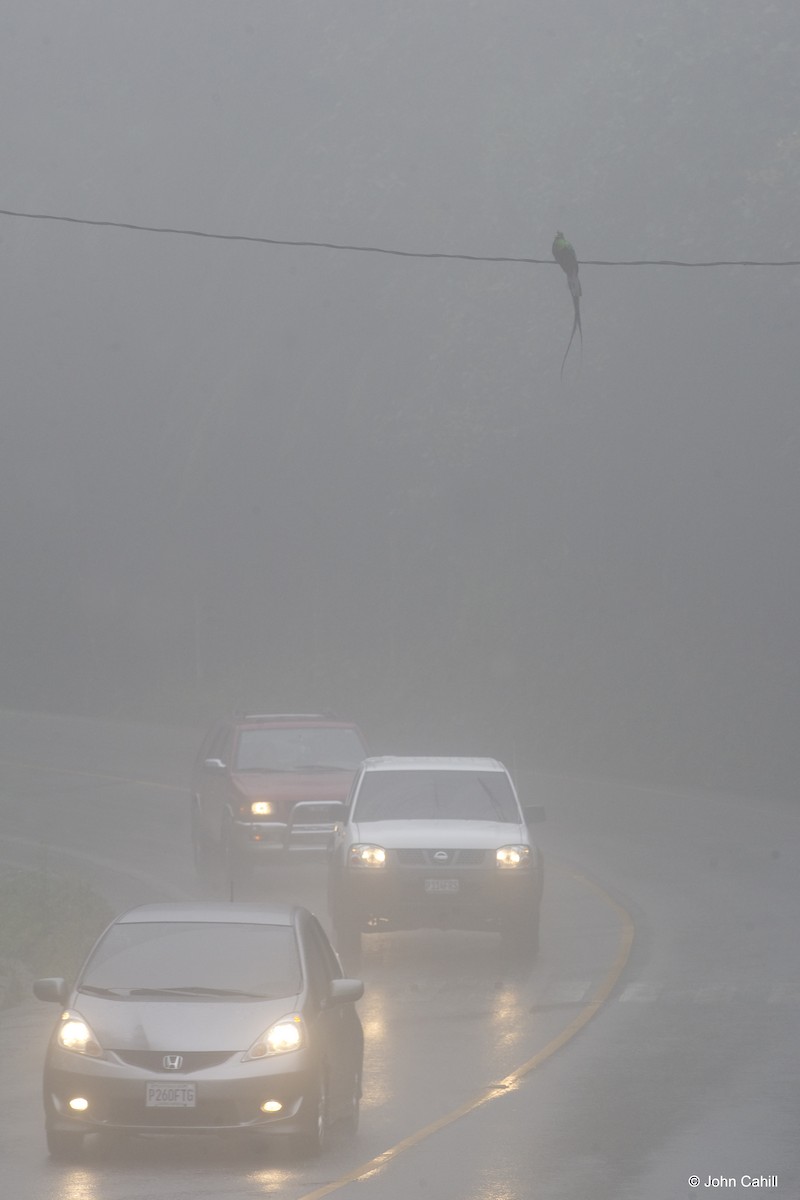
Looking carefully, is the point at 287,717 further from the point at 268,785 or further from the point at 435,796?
the point at 435,796

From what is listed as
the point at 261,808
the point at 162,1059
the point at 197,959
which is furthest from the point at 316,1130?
the point at 261,808

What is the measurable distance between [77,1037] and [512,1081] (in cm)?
343

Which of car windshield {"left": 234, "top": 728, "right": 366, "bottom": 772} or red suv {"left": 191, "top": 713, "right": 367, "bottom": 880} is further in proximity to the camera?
car windshield {"left": 234, "top": 728, "right": 366, "bottom": 772}

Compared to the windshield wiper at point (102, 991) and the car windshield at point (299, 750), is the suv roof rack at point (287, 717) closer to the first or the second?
the car windshield at point (299, 750)

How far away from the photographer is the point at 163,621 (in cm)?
5638

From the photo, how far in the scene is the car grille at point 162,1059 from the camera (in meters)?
8.96

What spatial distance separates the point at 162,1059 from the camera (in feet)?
29.5

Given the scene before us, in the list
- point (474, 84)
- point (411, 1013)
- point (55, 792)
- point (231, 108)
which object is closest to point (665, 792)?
point (55, 792)

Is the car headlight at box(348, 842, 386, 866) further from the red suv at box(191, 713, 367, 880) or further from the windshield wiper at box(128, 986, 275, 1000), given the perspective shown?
the windshield wiper at box(128, 986, 275, 1000)

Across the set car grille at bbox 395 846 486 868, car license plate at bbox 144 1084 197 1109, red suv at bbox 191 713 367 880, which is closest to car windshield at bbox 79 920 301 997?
car license plate at bbox 144 1084 197 1109

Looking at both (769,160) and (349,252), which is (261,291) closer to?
(349,252)

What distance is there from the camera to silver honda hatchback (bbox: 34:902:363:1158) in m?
8.93

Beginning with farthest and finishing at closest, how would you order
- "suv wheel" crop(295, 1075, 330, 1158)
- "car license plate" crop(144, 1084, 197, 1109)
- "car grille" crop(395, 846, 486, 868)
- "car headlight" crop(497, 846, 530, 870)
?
"car headlight" crop(497, 846, 530, 870) < "car grille" crop(395, 846, 486, 868) < "suv wheel" crop(295, 1075, 330, 1158) < "car license plate" crop(144, 1084, 197, 1109)

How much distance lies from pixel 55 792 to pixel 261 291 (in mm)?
36589
